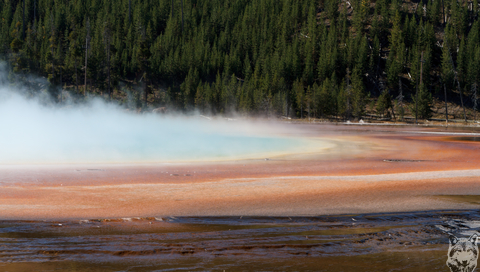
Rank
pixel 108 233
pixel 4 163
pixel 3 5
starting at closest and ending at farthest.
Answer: pixel 108 233 → pixel 4 163 → pixel 3 5

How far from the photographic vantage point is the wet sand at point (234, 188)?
982 cm

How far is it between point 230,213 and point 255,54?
10740cm

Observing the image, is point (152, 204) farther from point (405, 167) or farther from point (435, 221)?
point (405, 167)

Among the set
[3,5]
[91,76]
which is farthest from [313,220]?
[3,5]

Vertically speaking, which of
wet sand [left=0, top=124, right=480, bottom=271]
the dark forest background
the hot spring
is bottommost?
wet sand [left=0, top=124, right=480, bottom=271]

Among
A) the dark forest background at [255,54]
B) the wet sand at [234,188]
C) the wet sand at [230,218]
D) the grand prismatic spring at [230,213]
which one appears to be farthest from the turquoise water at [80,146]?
the dark forest background at [255,54]

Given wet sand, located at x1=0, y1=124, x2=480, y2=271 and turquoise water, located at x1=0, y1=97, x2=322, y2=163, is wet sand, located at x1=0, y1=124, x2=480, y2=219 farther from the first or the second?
turquoise water, located at x1=0, y1=97, x2=322, y2=163

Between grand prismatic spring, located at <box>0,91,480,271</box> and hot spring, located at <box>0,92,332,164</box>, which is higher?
hot spring, located at <box>0,92,332,164</box>

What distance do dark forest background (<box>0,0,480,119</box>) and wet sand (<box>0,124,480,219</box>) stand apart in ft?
228

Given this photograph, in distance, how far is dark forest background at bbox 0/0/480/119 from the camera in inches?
3526

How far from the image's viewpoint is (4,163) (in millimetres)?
17484

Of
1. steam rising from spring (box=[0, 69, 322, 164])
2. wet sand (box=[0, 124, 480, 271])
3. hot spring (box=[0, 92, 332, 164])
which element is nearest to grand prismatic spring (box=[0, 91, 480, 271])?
wet sand (box=[0, 124, 480, 271])

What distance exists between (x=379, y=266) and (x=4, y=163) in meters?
16.1

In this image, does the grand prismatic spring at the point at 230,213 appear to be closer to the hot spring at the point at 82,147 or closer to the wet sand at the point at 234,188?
the wet sand at the point at 234,188
